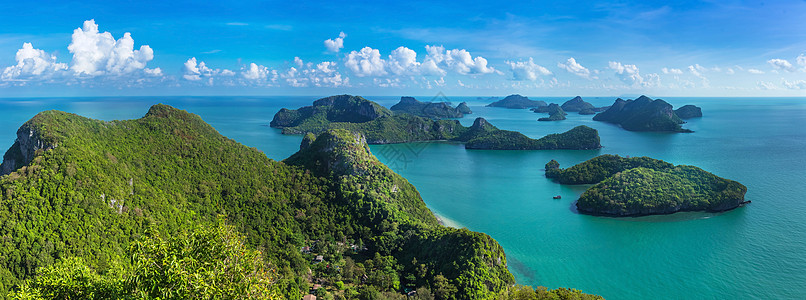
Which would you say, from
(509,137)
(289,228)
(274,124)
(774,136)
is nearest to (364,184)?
(289,228)

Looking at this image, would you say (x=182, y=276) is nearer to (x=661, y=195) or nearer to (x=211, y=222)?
(x=211, y=222)

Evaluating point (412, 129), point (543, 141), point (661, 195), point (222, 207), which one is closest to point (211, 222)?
point (222, 207)

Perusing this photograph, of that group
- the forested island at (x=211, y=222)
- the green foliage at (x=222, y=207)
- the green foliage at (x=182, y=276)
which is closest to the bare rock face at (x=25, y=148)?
the forested island at (x=211, y=222)

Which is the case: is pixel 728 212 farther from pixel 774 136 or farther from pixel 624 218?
pixel 774 136

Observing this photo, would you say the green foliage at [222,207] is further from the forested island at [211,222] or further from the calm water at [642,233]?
the calm water at [642,233]

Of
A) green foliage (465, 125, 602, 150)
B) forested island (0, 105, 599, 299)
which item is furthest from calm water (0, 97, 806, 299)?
green foliage (465, 125, 602, 150)

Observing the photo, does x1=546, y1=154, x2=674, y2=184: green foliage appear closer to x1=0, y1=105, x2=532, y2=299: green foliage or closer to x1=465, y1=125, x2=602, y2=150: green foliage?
x1=0, y1=105, x2=532, y2=299: green foliage
